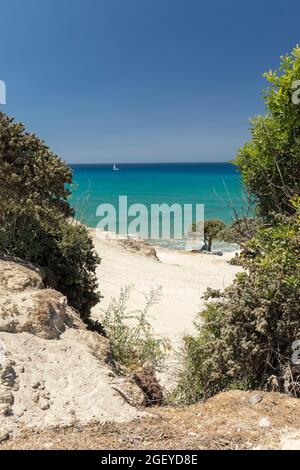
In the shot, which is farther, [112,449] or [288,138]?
[288,138]

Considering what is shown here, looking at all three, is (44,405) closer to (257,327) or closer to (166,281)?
(257,327)

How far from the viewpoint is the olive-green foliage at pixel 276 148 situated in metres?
7.91

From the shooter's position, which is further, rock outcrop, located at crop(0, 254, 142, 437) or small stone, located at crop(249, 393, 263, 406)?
small stone, located at crop(249, 393, 263, 406)

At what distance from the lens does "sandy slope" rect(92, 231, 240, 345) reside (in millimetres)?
13921

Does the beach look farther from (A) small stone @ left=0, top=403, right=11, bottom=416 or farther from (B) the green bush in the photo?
(A) small stone @ left=0, top=403, right=11, bottom=416

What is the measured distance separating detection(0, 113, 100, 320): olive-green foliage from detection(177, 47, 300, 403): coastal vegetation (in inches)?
130

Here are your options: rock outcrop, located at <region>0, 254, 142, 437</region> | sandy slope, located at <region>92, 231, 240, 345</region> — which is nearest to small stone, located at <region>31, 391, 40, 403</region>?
rock outcrop, located at <region>0, 254, 142, 437</region>

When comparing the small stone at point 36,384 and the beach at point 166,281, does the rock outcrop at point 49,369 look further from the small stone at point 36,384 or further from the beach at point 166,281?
the beach at point 166,281

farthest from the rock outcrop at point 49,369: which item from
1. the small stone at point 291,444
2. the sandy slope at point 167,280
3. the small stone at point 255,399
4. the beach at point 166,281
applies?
the sandy slope at point 167,280

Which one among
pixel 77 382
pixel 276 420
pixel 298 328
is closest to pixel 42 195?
pixel 77 382

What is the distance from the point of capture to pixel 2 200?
912cm

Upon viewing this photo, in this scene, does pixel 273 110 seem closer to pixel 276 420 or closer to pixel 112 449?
pixel 276 420

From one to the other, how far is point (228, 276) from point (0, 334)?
1895cm

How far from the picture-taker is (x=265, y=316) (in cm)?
649
